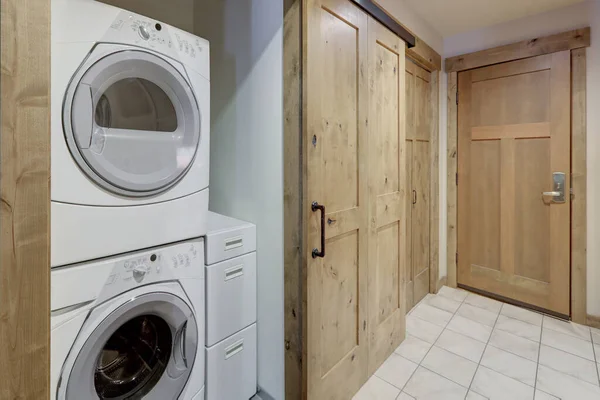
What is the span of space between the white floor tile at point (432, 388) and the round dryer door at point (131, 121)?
1.74 meters

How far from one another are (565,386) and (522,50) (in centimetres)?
252

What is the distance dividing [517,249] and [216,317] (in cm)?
271

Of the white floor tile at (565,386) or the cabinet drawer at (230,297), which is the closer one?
the cabinet drawer at (230,297)

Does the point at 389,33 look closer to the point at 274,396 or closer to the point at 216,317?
the point at 216,317

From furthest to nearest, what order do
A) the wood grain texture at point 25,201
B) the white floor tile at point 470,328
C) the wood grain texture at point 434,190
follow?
1. the wood grain texture at point 434,190
2. the white floor tile at point 470,328
3. the wood grain texture at point 25,201

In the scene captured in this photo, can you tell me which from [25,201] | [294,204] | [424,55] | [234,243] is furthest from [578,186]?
[25,201]

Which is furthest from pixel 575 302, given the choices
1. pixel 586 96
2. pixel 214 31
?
pixel 214 31

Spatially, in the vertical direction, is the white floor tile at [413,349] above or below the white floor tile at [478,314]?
below

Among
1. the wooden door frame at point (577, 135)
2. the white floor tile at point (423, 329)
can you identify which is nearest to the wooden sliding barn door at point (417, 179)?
the white floor tile at point (423, 329)

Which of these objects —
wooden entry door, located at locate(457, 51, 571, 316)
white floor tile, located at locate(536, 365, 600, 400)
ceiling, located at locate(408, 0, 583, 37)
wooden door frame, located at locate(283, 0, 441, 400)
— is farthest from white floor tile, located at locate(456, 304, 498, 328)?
ceiling, located at locate(408, 0, 583, 37)

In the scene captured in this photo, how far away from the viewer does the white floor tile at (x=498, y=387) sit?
5.62ft

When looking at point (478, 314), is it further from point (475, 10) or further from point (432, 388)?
point (475, 10)

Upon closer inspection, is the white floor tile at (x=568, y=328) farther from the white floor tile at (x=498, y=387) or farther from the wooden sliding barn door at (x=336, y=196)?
the wooden sliding barn door at (x=336, y=196)

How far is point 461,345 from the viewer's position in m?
2.19
